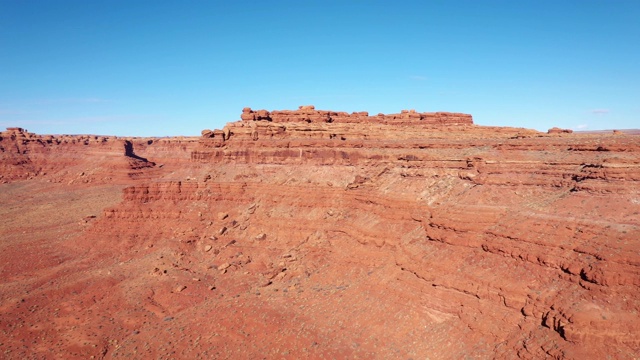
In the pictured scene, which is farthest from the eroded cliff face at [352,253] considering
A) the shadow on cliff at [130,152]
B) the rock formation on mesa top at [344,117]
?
the shadow on cliff at [130,152]

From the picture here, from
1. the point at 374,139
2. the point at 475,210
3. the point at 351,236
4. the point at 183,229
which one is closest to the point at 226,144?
the point at 183,229

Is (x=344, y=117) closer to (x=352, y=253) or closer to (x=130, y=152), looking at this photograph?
(x=352, y=253)

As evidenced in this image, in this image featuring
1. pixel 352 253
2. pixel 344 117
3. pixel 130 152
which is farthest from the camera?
pixel 130 152

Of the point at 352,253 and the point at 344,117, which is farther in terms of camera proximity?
the point at 344,117

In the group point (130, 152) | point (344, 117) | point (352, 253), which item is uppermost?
point (344, 117)

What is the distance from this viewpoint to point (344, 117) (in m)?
51.0

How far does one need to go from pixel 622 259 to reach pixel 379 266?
42.3ft

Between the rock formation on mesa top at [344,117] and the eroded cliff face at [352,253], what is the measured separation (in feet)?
2.42

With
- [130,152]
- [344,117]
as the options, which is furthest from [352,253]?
[130,152]

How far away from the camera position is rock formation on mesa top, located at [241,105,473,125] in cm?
4928

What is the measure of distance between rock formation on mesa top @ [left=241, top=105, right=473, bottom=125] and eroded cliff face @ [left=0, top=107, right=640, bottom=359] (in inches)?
29.1

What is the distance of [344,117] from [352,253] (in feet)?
88.9

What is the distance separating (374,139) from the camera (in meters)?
41.9

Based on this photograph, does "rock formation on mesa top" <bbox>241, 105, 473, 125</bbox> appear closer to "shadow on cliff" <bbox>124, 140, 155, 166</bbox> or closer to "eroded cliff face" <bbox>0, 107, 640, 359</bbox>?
"eroded cliff face" <bbox>0, 107, 640, 359</bbox>
